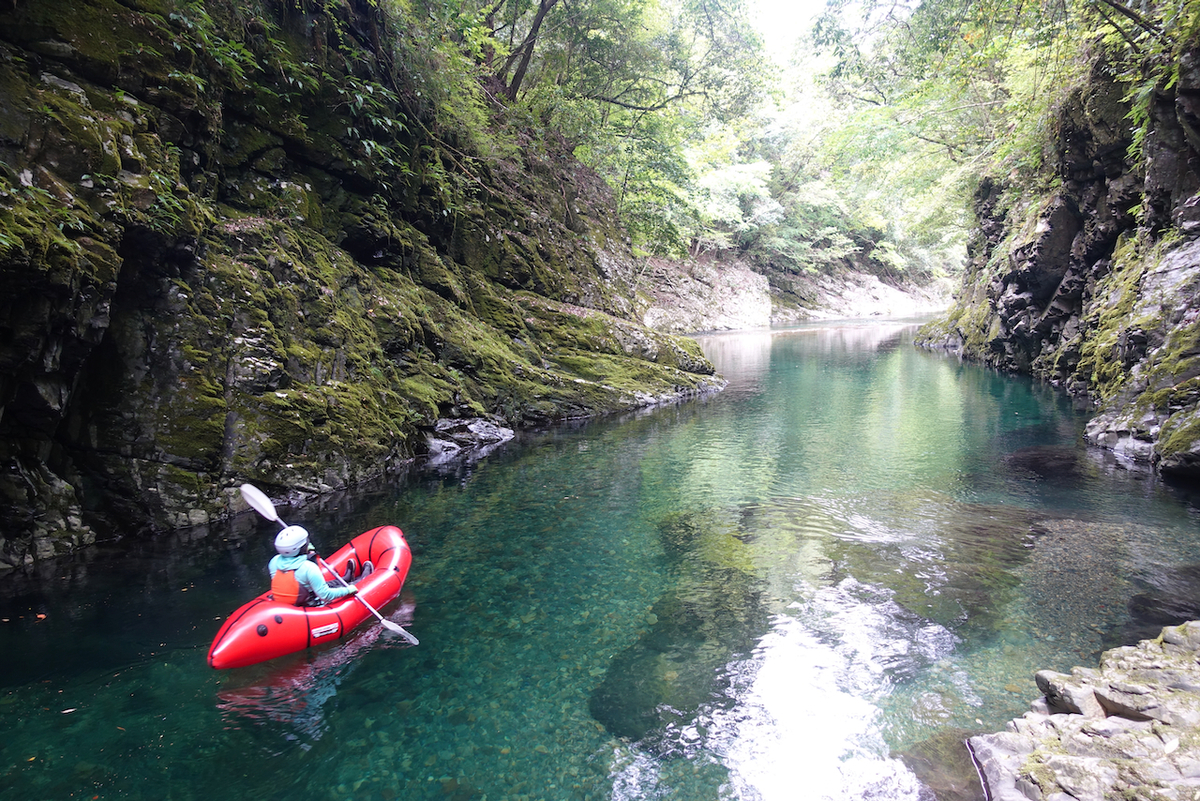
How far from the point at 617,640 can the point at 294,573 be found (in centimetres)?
263

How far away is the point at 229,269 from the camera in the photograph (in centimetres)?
775

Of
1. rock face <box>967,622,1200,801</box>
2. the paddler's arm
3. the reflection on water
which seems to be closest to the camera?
rock face <box>967,622,1200,801</box>

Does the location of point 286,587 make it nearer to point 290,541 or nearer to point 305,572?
point 305,572

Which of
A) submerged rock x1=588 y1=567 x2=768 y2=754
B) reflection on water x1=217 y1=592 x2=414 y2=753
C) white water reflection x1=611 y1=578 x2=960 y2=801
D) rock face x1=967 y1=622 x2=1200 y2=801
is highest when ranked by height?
rock face x1=967 y1=622 x2=1200 y2=801

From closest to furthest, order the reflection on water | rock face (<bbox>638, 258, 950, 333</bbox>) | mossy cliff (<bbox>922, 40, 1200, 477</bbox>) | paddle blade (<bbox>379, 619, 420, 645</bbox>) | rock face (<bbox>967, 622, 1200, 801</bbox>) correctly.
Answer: rock face (<bbox>967, 622, 1200, 801</bbox>), the reflection on water, paddle blade (<bbox>379, 619, 420, 645</bbox>), mossy cliff (<bbox>922, 40, 1200, 477</bbox>), rock face (<bbox>638, 258, 950, 333</bbox>)

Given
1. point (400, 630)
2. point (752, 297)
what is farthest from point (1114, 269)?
point (752, 297)

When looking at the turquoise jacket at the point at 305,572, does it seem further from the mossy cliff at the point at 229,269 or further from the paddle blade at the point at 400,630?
the mossy cliff at the point at 229,269

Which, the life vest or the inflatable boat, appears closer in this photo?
→ the inflatable boat

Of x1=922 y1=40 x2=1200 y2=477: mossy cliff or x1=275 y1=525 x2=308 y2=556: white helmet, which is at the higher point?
x1=922 y1=40 x2=1200 y2=477: mossy cliff

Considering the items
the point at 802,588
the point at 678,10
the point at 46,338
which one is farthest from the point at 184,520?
the point at 678,10

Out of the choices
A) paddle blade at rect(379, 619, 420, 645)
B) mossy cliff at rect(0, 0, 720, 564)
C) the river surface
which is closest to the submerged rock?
the river surface

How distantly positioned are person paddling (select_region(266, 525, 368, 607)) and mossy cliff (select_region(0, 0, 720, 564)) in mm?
2886

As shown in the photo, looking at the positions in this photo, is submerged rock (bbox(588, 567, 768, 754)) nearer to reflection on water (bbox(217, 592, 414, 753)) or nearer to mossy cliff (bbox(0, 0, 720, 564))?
reflection on water (bbox(217, 592, 414, 753))

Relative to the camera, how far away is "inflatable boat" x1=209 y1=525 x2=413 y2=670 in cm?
436
